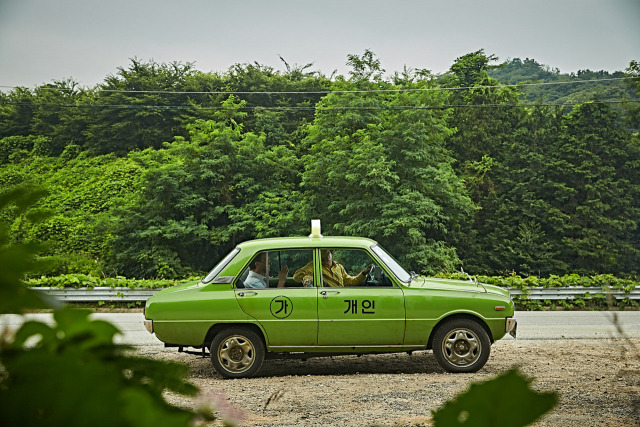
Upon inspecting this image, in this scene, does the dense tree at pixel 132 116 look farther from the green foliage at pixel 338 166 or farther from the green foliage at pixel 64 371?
the green foliage at pixel 64 371

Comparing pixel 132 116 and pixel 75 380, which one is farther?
pixel 132 116

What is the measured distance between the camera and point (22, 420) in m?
0.51

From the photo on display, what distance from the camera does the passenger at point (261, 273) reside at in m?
8.79

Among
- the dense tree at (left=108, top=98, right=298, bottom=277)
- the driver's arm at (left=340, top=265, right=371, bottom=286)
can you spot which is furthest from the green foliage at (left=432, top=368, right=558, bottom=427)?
the dense tree at (left=108, top=98, right=298, bottom=277)

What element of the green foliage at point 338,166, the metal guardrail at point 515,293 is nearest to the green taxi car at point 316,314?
the metal guardrail at point 515,293

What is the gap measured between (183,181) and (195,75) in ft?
38.2

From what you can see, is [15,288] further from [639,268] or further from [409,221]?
[639,268]

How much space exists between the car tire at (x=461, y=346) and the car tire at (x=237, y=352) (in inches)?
82.0

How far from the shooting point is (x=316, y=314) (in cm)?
845

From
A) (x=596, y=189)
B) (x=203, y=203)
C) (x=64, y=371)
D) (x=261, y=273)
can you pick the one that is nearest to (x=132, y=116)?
(x=203, y=203)

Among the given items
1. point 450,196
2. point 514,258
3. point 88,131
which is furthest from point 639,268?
point 88,131

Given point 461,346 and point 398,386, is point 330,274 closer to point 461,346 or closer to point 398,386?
point 398,386

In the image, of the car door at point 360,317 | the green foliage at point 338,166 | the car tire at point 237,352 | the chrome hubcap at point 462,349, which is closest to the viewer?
the car door at point 360,317

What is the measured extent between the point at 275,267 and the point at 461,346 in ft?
7.88
